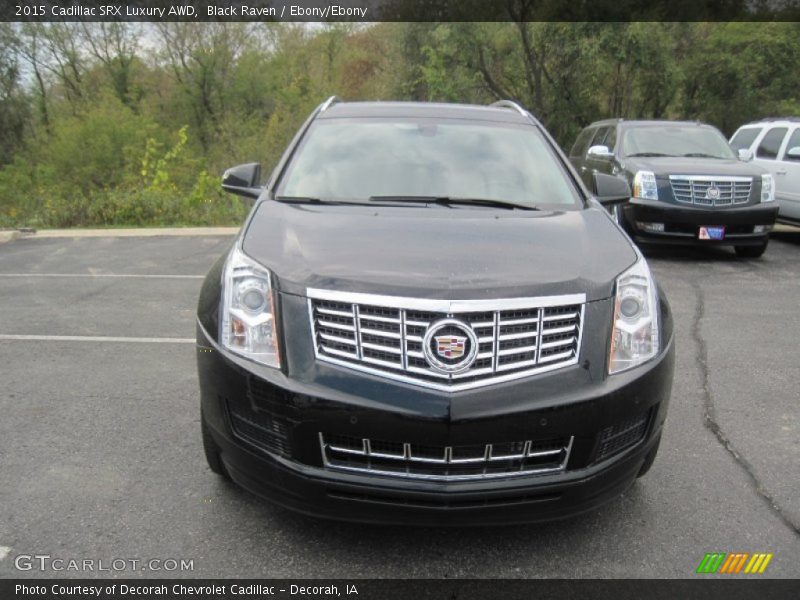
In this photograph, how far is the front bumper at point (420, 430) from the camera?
2537 millimetres

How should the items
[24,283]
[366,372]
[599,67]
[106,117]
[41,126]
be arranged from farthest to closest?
[41,126] → [106,117] → [599,67] → [24,283] → [366,372]

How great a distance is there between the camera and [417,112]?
4633mm

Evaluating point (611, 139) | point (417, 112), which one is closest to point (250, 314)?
point (417, 112)

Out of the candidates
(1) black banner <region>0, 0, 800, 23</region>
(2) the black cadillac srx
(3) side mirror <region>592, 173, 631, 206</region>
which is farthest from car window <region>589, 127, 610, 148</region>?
(1) black banner <region>0, 0, 800, 23</region>

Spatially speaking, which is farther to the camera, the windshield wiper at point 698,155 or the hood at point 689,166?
the windshield wiper at point 698,155

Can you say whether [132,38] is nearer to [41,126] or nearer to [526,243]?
[41,126]

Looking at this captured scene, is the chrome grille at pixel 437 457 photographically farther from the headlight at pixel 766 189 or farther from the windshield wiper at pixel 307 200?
the headlight at pixel 766 189

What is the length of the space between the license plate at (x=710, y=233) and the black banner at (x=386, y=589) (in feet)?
23.3

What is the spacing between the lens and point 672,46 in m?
24.9

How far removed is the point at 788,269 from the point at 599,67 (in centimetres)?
1663

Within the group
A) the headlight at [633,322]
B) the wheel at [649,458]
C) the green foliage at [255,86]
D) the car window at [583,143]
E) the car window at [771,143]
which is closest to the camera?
the headlight at [633,322]

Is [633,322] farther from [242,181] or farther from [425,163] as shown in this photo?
[242,181]

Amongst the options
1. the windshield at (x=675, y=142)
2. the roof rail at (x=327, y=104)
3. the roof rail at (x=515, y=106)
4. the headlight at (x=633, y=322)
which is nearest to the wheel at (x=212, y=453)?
the headlight at (x=633, y=322)

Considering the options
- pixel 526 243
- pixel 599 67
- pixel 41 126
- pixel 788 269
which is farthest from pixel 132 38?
pixel 526 243
